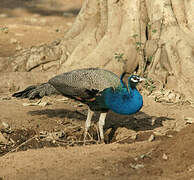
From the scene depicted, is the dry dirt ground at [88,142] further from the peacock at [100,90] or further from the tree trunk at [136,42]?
the tree trunk at [136,42]

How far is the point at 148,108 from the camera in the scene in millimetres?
7164

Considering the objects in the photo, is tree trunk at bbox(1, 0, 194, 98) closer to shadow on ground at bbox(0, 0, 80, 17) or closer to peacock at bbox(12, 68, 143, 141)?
peacock at bbox(12, 68, 143, 141)

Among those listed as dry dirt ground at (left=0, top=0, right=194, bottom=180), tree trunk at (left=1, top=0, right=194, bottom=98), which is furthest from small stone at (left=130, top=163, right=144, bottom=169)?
tree trunk at (left=1, top=0, right=194, bottom=98)

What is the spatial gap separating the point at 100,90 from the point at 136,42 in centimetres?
287

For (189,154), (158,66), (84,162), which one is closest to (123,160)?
(84,162)

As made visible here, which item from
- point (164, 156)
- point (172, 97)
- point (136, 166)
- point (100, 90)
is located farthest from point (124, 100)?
point (172, 97)

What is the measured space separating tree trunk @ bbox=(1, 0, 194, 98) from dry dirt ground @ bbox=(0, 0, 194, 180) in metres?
0.68

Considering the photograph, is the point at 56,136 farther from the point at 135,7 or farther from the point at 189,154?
the point at 135,7

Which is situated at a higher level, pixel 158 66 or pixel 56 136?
pixel 158 66

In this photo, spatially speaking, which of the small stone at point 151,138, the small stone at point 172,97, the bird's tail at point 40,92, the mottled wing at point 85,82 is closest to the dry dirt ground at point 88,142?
the small stone at point 151,138

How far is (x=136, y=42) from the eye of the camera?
26.9ft

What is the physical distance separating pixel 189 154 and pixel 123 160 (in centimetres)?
70

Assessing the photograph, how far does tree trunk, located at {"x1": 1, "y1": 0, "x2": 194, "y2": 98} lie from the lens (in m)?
7.83

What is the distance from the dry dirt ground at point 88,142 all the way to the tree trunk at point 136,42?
2.24 ft
